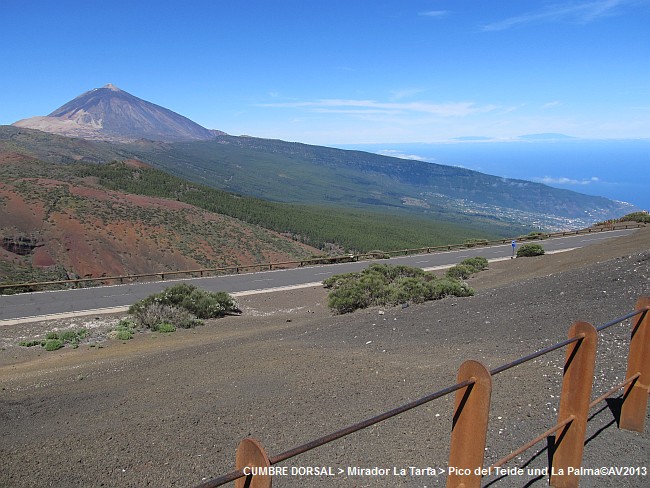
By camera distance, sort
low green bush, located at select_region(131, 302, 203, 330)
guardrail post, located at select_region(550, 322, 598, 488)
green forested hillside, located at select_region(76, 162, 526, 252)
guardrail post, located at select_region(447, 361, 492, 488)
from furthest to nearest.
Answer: green forested hillside, located at select_region(76, 162, 526, 252) → low green bush, located at select_region(131, 302, 203, 330) → guardrail post, located at select_region(550, 322, 598, 488) → guardrail post, located at select_region(447, 361, 492, 488)

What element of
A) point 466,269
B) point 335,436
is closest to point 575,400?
point 335,436

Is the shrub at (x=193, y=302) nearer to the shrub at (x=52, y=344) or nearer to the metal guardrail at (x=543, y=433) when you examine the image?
the shrub at (x=52, y=344)

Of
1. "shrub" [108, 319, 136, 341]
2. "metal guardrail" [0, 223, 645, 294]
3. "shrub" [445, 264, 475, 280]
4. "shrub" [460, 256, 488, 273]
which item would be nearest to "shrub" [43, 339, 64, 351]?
"shrub" [108, 319, 136, 341]

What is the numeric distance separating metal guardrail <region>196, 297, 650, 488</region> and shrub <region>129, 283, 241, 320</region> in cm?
1592

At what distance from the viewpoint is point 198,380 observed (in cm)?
966

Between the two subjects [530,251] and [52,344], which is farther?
[530,251]

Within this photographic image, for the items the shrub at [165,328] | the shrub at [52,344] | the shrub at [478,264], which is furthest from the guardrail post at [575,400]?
the shrub at [478,264]

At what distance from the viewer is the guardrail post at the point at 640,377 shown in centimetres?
495

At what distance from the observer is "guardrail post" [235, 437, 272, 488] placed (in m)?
2.19

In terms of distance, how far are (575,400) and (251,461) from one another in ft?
9.71

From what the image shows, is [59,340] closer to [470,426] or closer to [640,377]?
[640,377]

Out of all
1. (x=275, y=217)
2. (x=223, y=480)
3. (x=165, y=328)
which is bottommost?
(x=165, y=328)

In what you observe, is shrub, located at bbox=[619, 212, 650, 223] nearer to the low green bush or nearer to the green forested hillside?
the green forested hillside

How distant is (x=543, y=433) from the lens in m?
4.60
